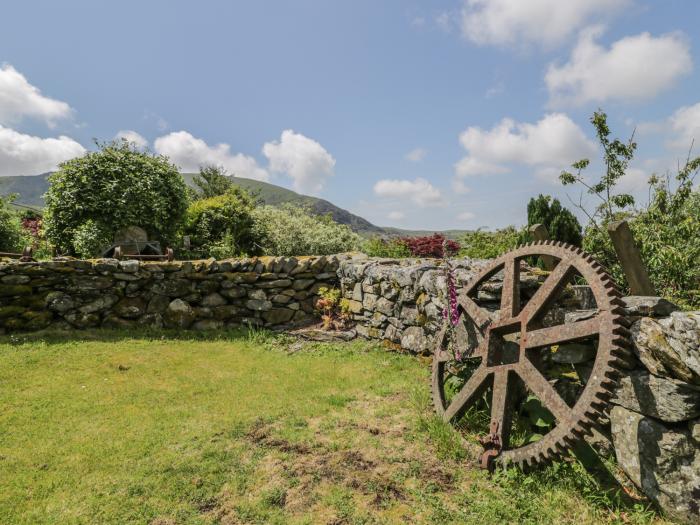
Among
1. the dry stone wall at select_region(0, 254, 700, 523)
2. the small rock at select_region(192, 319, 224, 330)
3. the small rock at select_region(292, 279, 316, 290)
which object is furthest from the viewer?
the small rock at select_region(292, 279, 316, 290)

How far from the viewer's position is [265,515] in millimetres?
2699

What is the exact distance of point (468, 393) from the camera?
3.58 metres

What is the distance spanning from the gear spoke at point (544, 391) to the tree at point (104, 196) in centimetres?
1079

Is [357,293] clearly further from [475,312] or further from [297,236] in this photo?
[297,236]

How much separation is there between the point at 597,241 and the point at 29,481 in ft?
28.1

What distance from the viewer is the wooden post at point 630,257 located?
388cm

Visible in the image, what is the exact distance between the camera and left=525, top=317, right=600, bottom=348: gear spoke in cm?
285

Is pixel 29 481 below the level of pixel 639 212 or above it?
below

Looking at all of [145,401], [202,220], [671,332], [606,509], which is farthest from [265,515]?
[202,220]

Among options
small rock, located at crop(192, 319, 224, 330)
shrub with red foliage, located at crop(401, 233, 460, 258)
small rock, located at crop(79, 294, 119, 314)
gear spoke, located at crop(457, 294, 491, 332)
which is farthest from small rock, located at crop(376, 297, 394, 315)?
shrub with red foliage, located at crop(401, 233, 460, 258)

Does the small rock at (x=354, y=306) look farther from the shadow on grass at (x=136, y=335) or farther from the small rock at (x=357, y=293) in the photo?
the shadow on grass at (x=136, y=335)

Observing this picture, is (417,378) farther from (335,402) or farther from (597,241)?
(597,241)

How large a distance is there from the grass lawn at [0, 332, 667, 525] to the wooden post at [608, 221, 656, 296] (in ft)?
6.85

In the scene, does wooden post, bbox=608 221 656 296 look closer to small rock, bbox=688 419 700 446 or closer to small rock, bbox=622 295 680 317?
small rock, bbox=622 295 680 317
